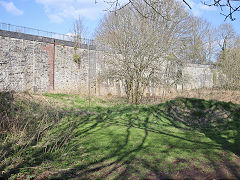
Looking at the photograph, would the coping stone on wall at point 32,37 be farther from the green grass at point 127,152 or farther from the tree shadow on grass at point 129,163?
the tree shadow on grass at point 129,163

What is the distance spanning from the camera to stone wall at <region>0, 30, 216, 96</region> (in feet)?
50.5

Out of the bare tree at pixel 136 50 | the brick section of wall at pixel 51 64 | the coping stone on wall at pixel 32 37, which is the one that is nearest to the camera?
the bare tree at pixel 136 50

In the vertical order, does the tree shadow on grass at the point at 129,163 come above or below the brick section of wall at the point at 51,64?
below

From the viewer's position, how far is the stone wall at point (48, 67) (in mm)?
15383

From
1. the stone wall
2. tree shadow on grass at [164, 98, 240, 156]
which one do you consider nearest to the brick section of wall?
the stone wall

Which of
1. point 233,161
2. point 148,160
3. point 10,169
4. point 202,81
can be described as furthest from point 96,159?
point 202,81

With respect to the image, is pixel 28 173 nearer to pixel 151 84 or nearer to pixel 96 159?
pixel 96 159

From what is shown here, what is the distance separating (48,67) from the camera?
684 inches

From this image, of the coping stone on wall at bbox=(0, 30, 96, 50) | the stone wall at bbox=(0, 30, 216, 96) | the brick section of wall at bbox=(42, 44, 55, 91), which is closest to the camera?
the coping stone on wall at bbox=(0, 30, 96, 50)

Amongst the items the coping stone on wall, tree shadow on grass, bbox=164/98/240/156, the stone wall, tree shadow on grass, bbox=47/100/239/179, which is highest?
the coping stone on wall

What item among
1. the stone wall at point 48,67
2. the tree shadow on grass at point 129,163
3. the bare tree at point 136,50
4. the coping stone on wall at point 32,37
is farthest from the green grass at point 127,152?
the coping stone on wall at point 32,37

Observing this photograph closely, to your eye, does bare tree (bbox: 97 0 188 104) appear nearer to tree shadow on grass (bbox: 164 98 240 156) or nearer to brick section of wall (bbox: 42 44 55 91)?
tree shadow on grass (bbox: 164 98 240 156)

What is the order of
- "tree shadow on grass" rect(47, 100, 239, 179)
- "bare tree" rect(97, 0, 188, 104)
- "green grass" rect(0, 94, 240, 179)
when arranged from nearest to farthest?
"tree shadow on grass" rect(47, 100, 239, 179) < "green grass" rect(0, 94, 240, 179) < "bare tree" rect(97, 0, 188, 104)

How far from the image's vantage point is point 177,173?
14.0 ft
